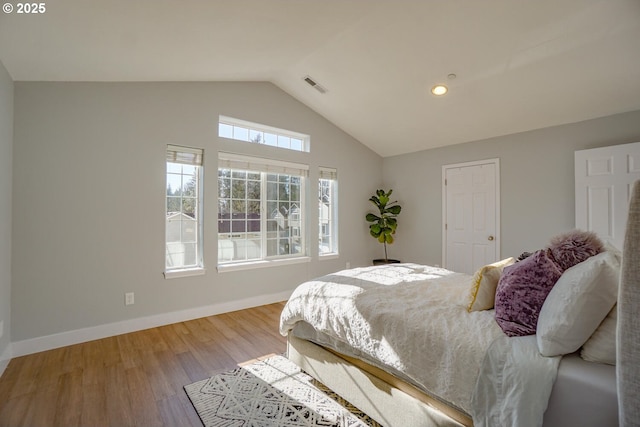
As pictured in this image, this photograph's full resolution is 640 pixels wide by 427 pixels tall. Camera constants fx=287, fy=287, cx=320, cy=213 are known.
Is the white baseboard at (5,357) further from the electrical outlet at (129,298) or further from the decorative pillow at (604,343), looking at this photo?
the decorative pillow at (604,343)

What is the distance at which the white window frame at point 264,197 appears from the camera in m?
3.67

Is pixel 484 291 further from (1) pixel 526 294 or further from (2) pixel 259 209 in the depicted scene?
(2) pixel 259 209

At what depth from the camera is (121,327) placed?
2902 millimetres

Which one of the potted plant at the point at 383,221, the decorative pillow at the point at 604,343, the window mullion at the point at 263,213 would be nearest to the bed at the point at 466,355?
the decorative pillow at the point at 604,343

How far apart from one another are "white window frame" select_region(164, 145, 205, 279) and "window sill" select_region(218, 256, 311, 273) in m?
0.28

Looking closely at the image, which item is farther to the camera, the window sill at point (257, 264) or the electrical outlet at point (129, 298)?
the window sill at point (257, 264)

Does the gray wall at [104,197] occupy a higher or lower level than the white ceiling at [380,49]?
lower

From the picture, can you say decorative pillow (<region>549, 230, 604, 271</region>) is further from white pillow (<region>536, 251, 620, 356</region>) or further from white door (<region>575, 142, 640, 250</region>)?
white door (<region>575, 142, 640, 250</region>)

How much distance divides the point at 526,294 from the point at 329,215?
11.9 ft

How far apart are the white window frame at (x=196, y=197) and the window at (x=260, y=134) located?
1.56 ft

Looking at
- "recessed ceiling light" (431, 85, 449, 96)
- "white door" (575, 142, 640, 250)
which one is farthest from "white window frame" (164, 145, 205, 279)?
"white door" (575, 142, 640, 250)

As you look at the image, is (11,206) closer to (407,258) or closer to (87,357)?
(87,357)

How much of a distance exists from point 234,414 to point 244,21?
2.82 metres

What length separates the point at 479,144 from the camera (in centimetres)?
428
